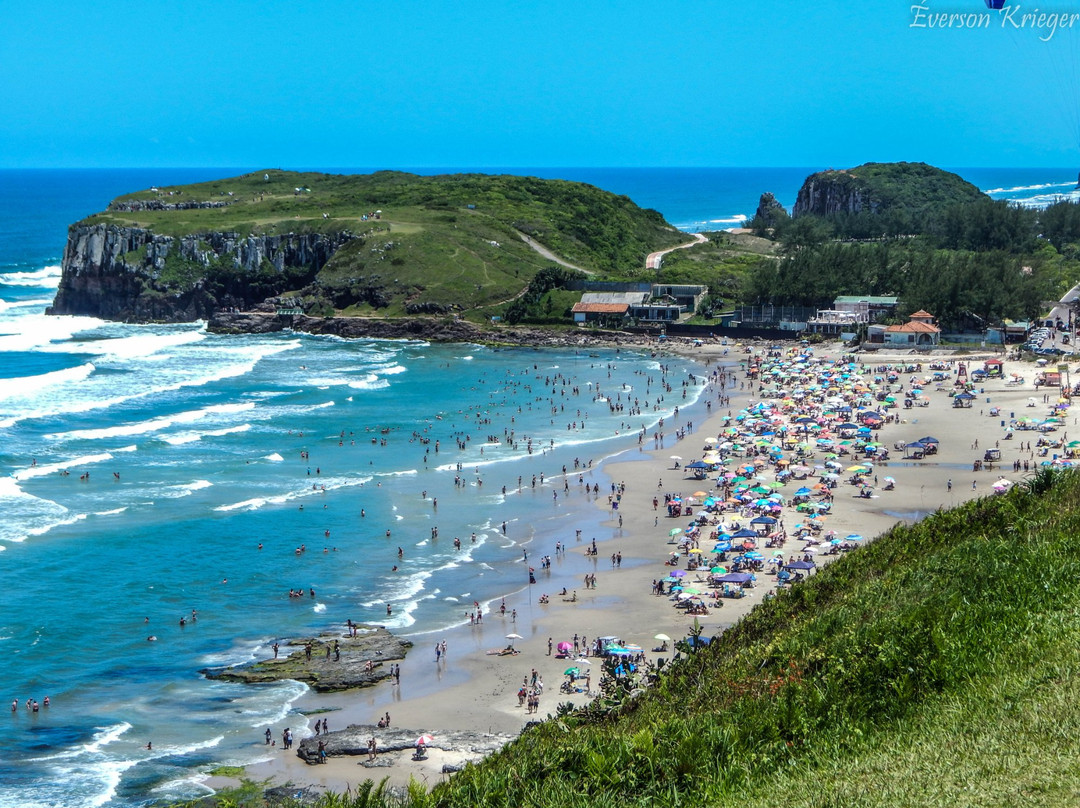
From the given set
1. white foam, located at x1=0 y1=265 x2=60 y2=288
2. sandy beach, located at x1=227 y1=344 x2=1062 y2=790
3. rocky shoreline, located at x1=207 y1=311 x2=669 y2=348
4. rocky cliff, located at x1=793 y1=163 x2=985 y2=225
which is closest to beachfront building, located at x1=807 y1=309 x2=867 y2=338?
rocky shoreline, located at x1=207 y1=311 x2=669 y2=348

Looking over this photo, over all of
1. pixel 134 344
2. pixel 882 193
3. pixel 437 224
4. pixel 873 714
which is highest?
pixel 882 193

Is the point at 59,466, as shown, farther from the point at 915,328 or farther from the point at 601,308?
the point at 915,328

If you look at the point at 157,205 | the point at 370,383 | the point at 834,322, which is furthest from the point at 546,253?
the point at 157,205

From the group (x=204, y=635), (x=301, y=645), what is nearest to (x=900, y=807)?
(x=301, y=645)

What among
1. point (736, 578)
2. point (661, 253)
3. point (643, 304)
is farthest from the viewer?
point (661, 253)

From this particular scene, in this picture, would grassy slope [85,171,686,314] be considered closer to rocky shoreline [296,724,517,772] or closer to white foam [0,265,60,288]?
white foam [0,265,60,288]

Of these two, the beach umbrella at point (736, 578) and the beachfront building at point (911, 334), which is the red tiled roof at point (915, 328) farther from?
the beach umbrella at point (736, 578)

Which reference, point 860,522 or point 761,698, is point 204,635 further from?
point 860,522
